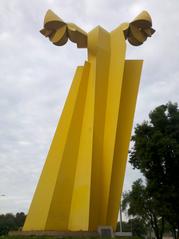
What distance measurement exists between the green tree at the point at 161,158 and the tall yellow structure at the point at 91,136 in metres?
6.59

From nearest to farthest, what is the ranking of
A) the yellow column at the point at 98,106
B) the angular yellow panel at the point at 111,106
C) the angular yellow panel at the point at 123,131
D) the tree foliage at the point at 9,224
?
the yellow column at the point at 98,106, the angular yellow panel at the point at 111,106, the angular yellow panel at the point at 123,131, the tree foliage at the point at 9,224

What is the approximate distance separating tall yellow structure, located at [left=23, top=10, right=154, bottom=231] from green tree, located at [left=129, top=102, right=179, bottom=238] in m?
6.59

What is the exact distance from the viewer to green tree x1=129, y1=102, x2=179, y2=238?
69.6ft

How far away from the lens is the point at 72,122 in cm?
1541

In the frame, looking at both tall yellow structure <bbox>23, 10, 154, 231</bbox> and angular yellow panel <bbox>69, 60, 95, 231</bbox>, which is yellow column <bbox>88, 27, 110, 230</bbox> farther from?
angular yellow panel <bbox>69, 60, 95, 231</bbox>

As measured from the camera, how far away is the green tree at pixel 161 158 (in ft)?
69.6

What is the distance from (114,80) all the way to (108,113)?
4.98 ft

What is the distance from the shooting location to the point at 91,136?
49.2 ft

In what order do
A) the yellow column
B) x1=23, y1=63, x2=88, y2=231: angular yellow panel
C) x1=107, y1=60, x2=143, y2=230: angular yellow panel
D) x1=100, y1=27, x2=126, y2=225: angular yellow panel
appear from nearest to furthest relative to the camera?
x1=23, y1=63, x2=88, y2=231: angular yellow panel, the yellow column, x1=100, y1=27, x2=126, y2=225: angular yellow panel, x1=107, y1=60, x2=143, y2=230: angular yellow panel

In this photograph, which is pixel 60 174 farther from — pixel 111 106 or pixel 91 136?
pixel 111 106

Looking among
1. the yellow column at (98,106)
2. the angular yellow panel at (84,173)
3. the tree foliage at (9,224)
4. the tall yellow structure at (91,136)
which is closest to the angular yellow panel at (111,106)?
the tall yellow structure at (91,136)

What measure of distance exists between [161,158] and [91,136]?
8.67 m

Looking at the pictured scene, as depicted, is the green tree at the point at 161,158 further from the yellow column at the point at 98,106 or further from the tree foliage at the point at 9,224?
the tree foliage at the point at 9,224

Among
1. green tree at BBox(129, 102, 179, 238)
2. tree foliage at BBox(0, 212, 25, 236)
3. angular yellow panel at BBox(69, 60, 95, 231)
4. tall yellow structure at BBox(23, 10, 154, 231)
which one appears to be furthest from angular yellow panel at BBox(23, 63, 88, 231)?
tree foliage at BBox(0, 212, 25, 236)
